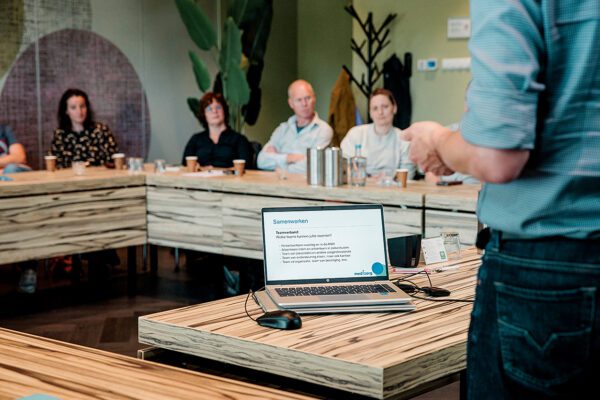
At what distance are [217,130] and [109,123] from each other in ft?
5.16

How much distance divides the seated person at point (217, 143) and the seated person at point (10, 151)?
4.04 ft

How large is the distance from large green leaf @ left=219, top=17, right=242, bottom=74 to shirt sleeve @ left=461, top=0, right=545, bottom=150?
674 cm

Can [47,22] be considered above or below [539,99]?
above

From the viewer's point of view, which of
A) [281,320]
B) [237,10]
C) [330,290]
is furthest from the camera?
[237,10]

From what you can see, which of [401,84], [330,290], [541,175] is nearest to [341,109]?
[401,84]

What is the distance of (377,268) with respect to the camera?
2242mm

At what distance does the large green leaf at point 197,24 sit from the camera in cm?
785

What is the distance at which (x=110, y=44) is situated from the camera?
771cm

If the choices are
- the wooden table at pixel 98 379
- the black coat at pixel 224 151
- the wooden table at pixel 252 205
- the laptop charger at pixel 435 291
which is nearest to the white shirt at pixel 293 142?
the black coat at pixel 224 151

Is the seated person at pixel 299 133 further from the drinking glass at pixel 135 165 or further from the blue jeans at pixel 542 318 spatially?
the blue jeans at pixel 542 318

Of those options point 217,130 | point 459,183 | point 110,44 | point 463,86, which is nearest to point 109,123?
point 110,44

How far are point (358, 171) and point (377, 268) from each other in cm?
268

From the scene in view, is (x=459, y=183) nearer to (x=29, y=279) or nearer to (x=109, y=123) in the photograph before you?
(x=29, y=279)

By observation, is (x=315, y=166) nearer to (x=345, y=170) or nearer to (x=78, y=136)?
(x=345, y=170)
